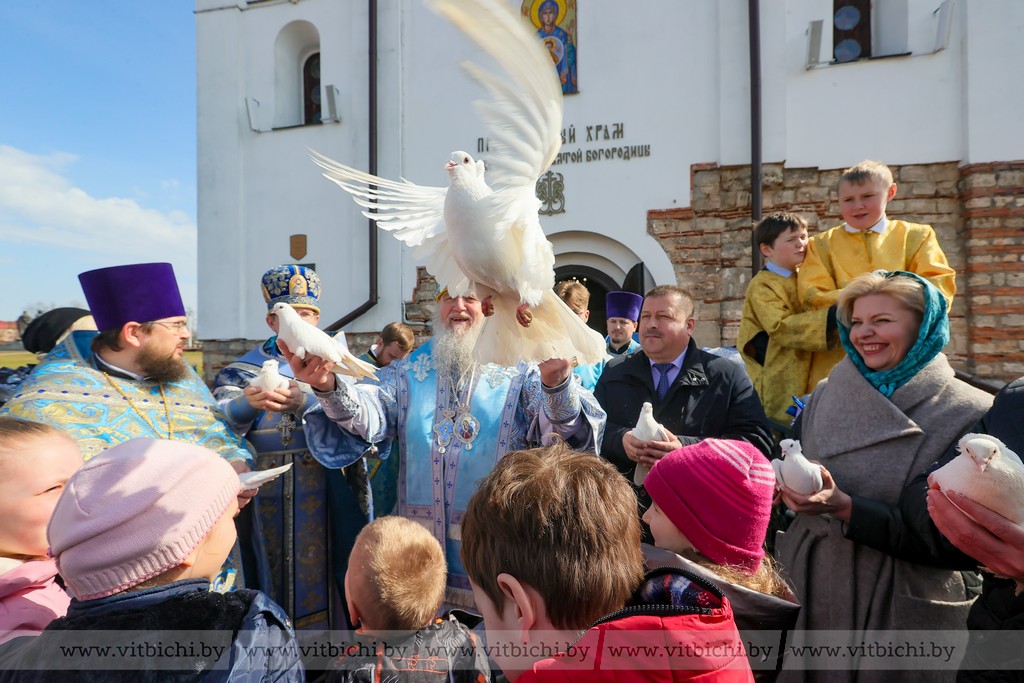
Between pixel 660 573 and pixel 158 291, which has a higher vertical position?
pixel 158 291

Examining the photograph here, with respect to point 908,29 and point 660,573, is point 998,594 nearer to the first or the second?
point 660,573

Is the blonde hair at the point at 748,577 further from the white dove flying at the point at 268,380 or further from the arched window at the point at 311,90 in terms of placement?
the arched window at the point at 311,90

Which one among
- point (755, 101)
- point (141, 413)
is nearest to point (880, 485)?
point (141, 413)

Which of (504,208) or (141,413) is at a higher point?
(504,208)

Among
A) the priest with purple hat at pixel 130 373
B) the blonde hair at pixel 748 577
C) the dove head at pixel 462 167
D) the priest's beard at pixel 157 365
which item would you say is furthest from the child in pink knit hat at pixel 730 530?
the priest's beard at pixel 157 365

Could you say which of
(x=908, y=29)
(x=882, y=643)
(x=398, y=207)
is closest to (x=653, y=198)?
(x=908, y=29)

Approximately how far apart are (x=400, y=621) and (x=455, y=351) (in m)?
1.19

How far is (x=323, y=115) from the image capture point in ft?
29.1

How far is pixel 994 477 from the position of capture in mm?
1336

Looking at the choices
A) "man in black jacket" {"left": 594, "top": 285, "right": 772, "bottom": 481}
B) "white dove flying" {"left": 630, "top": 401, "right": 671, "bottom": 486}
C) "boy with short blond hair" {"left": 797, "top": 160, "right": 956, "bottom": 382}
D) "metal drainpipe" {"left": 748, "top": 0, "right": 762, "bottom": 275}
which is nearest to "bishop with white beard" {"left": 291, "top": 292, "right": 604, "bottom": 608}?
"white dove flying" {"left": 630, "top": 401, "right": 671, "bottom": 486}

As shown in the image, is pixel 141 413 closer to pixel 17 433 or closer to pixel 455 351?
pixel 17 433

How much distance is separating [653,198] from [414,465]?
19.4ft

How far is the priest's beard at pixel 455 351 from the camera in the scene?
2699mm

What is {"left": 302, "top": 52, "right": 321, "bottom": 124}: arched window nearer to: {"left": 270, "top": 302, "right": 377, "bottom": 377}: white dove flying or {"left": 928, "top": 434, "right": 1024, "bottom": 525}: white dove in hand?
{"left": 270, "top": 302, "right": 377, "bottom": 377}: white dove flying
